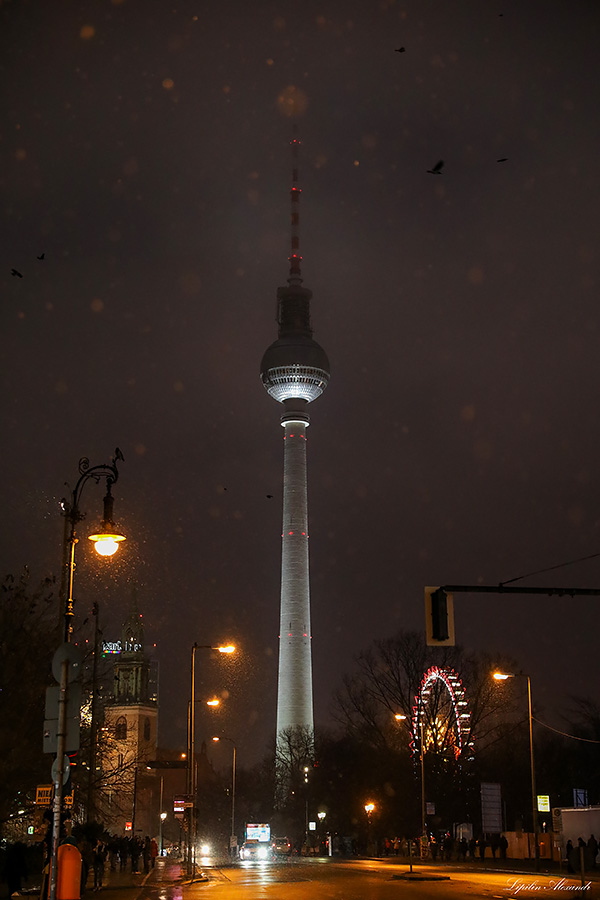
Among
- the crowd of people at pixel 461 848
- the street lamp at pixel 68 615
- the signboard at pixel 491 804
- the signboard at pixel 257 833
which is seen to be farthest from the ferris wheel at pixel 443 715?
the street lamp at pixel 68 615

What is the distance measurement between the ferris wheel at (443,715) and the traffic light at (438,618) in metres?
55.9

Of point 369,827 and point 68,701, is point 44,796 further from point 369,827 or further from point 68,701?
point 369,827

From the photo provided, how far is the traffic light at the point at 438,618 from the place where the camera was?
22.0 m

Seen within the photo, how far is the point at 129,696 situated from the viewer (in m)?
158

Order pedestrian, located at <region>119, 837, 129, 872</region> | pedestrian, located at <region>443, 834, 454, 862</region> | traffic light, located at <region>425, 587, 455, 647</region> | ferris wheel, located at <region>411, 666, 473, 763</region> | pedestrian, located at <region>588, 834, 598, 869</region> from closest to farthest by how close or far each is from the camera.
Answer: traffic light, located at <region>425, 587, 455, 647</region>, pedestrian, located at <region>588, 834, 598, 869</region>, pedestrian, located at <region>119, 837, 129, 872</region>, pedestrian, located at <region>443, 834, 454, 862</region>, ferris wheel, located at <region>411, 666, 473, 763</region>

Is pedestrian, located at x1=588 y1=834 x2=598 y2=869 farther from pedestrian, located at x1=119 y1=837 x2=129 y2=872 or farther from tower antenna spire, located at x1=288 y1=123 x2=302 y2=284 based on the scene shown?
tower antenna spire, located at x1=288 y1=123 x2=302 y2=284

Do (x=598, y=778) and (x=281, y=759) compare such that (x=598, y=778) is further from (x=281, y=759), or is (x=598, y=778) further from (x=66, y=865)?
(x=66, y=865)

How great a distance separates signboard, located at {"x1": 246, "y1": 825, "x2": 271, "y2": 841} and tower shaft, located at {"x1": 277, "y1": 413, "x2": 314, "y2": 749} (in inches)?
2106

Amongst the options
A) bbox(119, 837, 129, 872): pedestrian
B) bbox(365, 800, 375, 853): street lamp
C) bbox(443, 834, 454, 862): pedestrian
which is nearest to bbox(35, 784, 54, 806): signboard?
bbox(119, 837, 129, 872): pedestrian

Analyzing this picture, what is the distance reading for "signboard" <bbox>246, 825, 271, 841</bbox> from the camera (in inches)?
3720

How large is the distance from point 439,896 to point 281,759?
312 ft

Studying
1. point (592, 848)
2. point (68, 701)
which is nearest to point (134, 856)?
point (592, 848)

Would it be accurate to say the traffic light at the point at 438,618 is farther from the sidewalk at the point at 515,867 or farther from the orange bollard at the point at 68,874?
the sidewalk at the point at 515,867

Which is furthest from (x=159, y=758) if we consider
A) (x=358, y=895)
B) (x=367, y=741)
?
(x=358, y=895)
